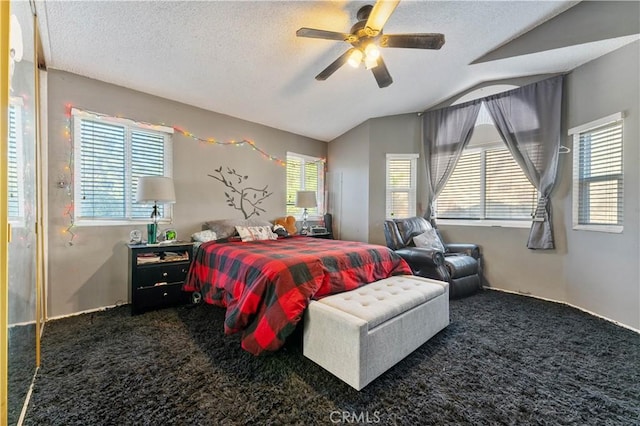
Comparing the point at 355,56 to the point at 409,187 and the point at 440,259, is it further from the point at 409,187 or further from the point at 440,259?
the point at 409,187

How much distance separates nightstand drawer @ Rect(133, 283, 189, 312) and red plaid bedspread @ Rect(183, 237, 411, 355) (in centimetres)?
30

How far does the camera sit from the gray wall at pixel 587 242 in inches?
98.1

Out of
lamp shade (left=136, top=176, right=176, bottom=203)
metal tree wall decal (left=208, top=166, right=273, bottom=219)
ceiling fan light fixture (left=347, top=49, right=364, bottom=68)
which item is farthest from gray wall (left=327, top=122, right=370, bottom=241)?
lamp shade (left=136, top=176, right=176, bottom=203)

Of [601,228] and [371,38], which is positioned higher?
[371,38]

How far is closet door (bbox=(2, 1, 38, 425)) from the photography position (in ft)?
3.86

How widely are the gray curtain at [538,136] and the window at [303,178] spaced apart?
3110mm

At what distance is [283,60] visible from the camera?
2824mm

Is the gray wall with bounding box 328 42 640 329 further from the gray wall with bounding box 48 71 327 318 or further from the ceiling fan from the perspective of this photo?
A: the gray wall with bounding box 48 71 327 318

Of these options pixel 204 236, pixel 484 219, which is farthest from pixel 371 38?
pixel 484 219

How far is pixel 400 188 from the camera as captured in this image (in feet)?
15.2

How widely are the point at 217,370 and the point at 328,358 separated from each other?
0.78 m

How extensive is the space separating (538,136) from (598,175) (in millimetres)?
796

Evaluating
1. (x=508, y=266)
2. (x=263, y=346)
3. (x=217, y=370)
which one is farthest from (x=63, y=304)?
A: (x=508, y=266)

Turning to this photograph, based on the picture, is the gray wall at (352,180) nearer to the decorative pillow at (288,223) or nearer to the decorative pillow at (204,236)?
the decorative pillow at (288,223)
